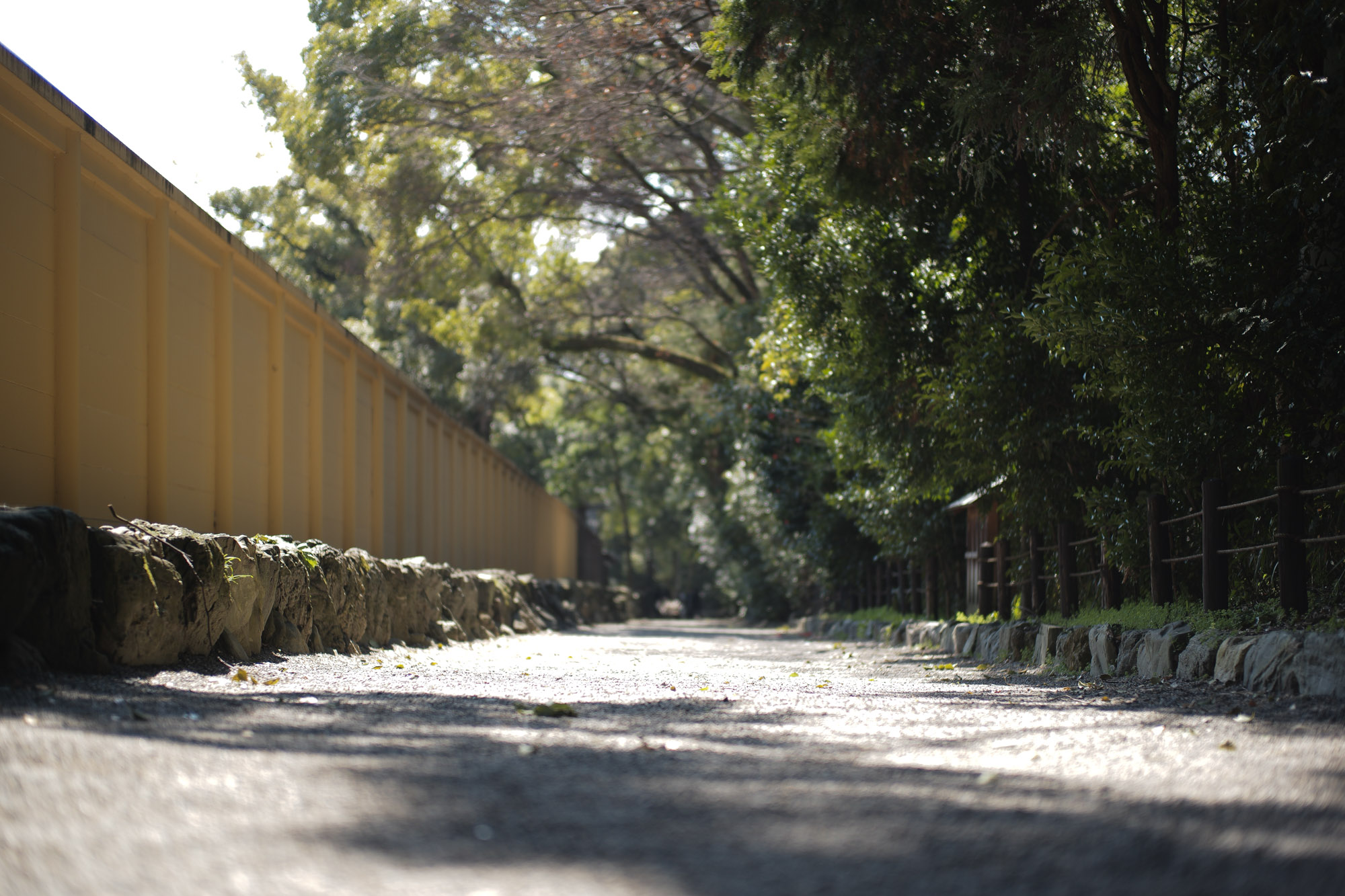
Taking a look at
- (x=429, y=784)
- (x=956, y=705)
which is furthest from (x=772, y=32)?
(x=429, y=784)

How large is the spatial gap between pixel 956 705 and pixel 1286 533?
1825mm

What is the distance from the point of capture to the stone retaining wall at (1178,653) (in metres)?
4.85

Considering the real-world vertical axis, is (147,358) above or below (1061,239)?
below

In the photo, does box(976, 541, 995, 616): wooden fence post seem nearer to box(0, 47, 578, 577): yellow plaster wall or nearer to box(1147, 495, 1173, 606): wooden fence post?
box(1147, 495, 1173, 606): wooden fence post

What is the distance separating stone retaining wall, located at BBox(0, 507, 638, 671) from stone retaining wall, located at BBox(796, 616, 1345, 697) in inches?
195

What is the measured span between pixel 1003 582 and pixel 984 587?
3.21 ft

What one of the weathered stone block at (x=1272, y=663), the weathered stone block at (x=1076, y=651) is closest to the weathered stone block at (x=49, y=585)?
the weathered stone block at (x=1272, y=663)

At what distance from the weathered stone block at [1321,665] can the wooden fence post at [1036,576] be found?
4.81 m

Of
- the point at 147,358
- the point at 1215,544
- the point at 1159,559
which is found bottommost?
the point at 1159,559

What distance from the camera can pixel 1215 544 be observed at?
6363mm

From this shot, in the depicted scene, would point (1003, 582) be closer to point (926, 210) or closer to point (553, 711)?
point (926, 210)

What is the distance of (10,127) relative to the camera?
16.3ft

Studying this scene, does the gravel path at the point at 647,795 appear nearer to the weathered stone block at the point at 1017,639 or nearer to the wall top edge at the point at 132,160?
the wall top edge at the point at 132,160

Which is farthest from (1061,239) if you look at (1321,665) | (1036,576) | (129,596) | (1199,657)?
(129,596)
